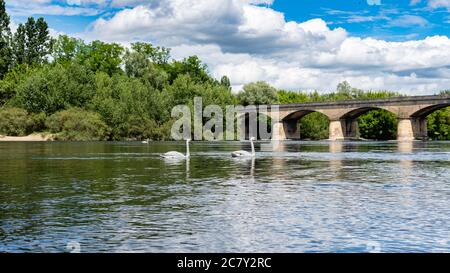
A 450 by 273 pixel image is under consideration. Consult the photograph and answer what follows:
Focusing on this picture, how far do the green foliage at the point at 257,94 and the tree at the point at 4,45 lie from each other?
49.1 metres

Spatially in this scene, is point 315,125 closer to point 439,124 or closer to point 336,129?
point 336,129

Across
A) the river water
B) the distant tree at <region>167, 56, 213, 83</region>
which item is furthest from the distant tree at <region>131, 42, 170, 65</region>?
the river water

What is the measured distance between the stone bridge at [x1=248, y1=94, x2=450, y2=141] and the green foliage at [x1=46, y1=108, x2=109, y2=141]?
32.5 metres

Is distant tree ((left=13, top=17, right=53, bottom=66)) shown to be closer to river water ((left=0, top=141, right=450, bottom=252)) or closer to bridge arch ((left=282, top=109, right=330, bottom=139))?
bridge arch ((left=282, top=109, right=330, bottom=139))

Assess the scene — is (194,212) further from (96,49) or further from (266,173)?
(96,49)

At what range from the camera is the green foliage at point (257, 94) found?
399 feet

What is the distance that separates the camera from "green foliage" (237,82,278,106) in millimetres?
121562

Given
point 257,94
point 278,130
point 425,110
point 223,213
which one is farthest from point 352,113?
point 223,213

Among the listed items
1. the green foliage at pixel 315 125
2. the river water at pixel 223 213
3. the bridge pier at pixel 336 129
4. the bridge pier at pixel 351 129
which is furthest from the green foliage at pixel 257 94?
the river water at pixel 223 213

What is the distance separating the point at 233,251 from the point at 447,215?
796 centimetres

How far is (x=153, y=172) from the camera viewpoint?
3431 cm

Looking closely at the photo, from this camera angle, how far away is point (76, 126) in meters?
107
